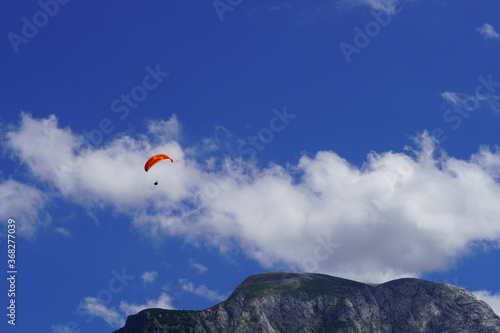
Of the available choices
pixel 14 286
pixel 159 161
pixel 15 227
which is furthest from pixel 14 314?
pixel 159 161

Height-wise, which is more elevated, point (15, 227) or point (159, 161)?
point (159, 161)

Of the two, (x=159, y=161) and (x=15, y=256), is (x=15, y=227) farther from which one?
(x=159, y=161)

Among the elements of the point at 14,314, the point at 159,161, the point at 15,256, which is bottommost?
the point at 14,314

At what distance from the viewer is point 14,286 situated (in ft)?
508

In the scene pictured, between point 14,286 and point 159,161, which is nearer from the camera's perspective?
point 14,286

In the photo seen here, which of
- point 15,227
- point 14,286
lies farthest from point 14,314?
point 15,227

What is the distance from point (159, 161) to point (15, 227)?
4749 centimetres

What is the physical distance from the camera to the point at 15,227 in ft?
498

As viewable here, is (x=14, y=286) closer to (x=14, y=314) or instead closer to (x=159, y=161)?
(x=14, y=314)

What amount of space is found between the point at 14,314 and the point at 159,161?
59010 millimetres

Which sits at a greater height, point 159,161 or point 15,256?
point 159,161

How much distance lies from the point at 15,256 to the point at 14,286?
37.8 ft

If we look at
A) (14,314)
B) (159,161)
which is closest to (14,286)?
(14,314)
